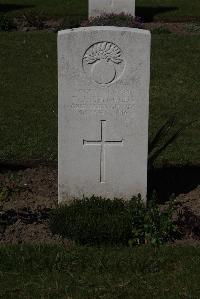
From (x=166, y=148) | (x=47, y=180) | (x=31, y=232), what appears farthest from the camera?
(x=166, y=148)

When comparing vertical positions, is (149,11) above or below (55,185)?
above

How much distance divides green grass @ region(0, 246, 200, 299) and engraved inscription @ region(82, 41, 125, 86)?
1734mm

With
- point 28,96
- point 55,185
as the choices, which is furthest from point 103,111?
point 28,96

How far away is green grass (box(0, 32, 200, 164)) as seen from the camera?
1100 cm

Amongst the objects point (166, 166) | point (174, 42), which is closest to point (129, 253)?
point (166, 166)

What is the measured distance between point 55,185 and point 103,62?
72.6 inches

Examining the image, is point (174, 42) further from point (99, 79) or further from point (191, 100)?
point (99, 79)

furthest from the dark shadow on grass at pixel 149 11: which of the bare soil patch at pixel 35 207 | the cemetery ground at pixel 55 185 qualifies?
the bare soil patch at pixel 35 207

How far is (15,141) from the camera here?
37.0 ft

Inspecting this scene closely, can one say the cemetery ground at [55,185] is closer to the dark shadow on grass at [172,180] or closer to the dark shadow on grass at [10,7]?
the dark shadow on grass at [172,180]

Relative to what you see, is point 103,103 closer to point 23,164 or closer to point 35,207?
point 35,207

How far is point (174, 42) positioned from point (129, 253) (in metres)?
10.1

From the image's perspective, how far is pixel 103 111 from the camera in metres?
8.23

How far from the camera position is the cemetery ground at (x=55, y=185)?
6.86 m
